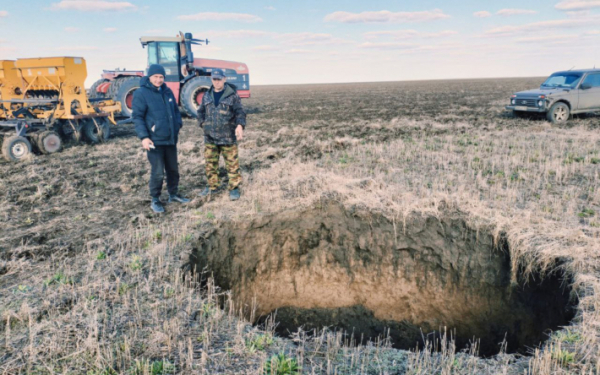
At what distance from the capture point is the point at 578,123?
1229 centimetres

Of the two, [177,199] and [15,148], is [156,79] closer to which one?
[177,199]

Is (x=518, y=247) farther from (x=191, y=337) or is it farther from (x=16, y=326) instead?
(x=16, y=326)

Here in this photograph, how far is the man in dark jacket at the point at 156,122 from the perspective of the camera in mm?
5020

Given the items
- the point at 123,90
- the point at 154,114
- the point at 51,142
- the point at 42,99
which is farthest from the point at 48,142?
the point at 154,114

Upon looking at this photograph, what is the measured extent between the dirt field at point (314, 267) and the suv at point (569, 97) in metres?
5.58

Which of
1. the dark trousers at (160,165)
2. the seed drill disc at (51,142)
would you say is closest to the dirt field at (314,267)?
the dark trousers at (160,165)

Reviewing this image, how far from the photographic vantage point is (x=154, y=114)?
5094 millimetres

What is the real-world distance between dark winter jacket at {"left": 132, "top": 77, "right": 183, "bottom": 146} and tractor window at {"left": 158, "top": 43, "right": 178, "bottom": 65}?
10.1 metres

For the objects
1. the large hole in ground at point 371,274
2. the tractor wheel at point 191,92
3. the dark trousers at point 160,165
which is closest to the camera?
the large hole in ground at point 371,274

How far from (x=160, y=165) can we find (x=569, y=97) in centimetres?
1304

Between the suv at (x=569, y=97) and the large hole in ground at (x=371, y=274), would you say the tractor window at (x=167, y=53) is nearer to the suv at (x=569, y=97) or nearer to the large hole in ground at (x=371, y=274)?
the large hole in ground at (x=371, y=274)

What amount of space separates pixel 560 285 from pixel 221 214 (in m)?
3.88

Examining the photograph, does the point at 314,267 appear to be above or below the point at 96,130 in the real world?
below

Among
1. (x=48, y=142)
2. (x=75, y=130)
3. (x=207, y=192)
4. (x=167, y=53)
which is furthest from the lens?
(x=167, y=53)
